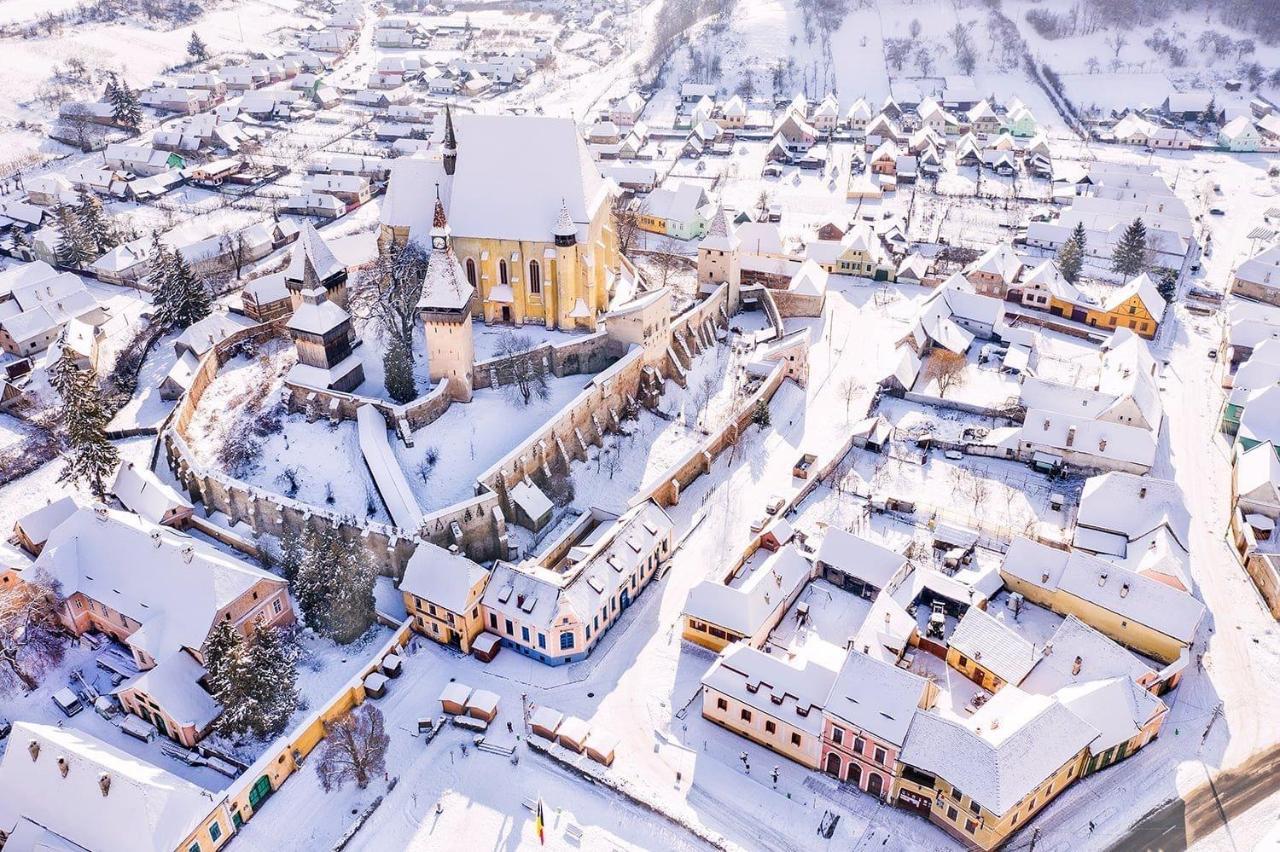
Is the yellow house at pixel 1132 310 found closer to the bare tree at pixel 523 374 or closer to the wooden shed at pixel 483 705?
the bare tree at pixel 523 374

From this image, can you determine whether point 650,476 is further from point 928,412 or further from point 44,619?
point 44,619

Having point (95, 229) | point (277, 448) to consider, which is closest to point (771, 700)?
point (277, 448)

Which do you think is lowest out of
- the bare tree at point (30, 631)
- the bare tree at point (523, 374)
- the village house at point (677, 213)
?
the bare tree at point (30, 631)

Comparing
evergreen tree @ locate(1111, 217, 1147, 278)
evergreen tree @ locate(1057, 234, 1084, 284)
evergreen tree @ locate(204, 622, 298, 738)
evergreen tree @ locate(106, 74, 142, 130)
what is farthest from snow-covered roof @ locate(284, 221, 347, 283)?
evergreen tree @ locate(106, 74, 142, 130)

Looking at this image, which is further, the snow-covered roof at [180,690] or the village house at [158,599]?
the village house at [158,599]

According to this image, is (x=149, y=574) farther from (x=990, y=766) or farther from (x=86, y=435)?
(x=990, y=766)

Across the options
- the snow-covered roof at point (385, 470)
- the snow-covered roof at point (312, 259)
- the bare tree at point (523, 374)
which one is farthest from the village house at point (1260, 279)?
the snow-covered roof at point (312, 259)
